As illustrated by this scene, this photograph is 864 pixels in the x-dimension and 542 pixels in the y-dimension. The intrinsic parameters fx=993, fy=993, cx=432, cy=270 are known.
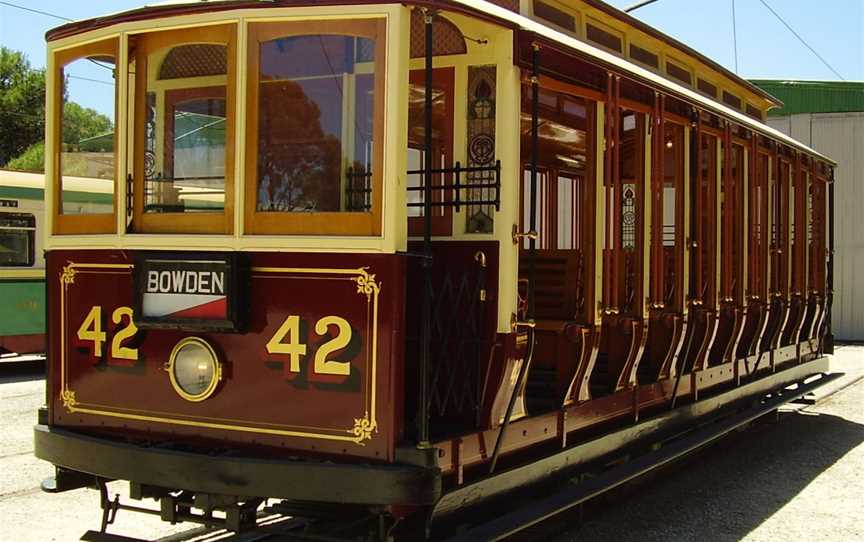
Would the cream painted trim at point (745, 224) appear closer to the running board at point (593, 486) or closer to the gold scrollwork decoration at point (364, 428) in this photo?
the running board at point (593, 486)

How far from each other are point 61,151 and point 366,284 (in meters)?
1.85

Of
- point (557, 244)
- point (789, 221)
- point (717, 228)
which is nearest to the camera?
point (717, 228)

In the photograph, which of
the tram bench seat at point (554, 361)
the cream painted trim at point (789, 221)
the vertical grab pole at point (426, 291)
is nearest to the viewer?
the vertical grab pole at point (426, 291)

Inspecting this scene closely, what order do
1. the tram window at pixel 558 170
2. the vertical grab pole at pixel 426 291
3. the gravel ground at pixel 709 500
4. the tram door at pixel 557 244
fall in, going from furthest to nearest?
the tram window at pixel 558 170, the gravel ground at pixel 709 500, the tram door at pixel 557 244, the vertical grab pole at pixel 426 291

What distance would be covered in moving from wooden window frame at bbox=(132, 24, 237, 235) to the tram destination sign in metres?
0.14

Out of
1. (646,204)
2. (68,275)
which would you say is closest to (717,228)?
(646,204)

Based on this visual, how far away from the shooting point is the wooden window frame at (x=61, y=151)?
454 cm

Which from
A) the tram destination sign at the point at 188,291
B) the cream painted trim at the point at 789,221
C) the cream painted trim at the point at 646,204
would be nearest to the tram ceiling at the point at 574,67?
the cream painted trim at the point at 646,204

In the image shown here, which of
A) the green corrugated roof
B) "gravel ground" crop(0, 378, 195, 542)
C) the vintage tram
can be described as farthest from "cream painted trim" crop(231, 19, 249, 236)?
the green corrugated roof

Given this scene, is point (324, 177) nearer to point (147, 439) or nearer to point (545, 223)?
point (147, 439)

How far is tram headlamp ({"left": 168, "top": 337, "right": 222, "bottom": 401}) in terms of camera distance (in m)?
4.32

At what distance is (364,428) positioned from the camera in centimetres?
405

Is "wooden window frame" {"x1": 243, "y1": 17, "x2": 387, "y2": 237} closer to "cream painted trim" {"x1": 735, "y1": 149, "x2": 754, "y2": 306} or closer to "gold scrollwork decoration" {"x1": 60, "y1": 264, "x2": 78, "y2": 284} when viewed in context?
"gold scrollwork decoration" {"x1": 60, "y1": 264, "x2": 78, "y2": 284}

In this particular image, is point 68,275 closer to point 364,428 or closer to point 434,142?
point 364,428
